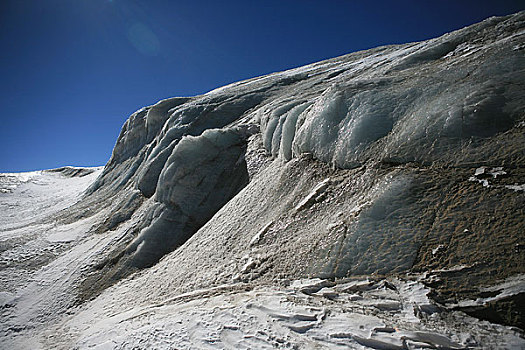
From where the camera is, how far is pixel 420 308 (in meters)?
2.76

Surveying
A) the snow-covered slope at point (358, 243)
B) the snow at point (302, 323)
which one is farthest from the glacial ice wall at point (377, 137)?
the snow at point (302, 323)

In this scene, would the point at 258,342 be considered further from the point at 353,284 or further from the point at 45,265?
the point at 45,265

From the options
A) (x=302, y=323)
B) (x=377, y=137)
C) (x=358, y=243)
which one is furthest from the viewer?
(x=377, y=137)

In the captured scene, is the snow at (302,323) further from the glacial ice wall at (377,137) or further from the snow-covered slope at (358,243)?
the glacial ice wall at (377,137)

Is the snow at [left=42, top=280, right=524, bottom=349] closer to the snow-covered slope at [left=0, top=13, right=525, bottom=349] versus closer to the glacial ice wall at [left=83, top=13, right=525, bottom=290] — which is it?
the snow-covered slope at [left=0, top=13, right=525, bottom=349]

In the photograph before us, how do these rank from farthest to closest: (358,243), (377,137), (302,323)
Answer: (377,137)
(358,243)
(302,323)

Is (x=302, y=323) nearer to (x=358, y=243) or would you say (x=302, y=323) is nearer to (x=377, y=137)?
(x=358, y=243)

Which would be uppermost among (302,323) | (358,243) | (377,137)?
(377,137)

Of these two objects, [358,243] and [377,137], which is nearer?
[358,243]

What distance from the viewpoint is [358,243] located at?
12.1 feet

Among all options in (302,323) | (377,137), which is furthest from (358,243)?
(377,137)

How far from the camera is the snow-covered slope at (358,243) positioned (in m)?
2.77

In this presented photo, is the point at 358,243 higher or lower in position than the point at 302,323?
higher

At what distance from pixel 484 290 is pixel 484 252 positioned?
15.8 inches
